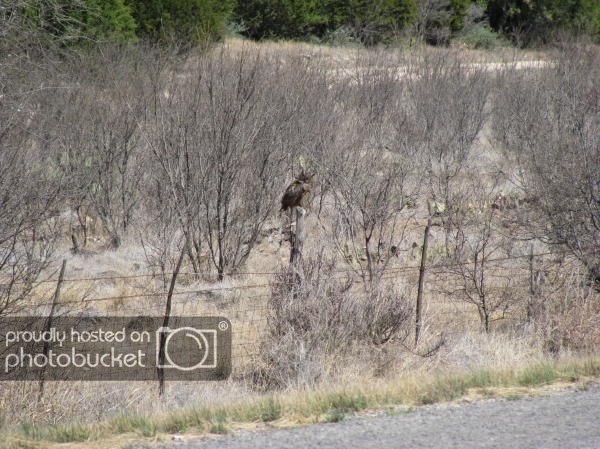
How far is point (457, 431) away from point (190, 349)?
4458mm

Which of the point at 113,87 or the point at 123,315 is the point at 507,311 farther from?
the point at 113,87

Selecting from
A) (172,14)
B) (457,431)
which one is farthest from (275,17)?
(457,431)

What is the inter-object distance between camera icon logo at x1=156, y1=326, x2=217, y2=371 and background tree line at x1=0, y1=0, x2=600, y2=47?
15.6m

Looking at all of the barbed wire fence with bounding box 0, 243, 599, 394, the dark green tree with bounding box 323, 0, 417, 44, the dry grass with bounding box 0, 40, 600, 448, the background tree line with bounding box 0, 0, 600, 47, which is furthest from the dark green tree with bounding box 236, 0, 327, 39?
the barbed wire fence with bounding box 0, 243, 599, 394

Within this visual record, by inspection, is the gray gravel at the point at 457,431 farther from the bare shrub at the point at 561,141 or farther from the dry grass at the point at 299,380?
the bare shrub at the point at 561,141

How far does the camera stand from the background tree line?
24609mm

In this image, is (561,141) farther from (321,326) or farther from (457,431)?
(457,431)

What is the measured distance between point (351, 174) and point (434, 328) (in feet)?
16.7

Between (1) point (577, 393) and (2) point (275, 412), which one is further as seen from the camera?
(1) point (577, 393)

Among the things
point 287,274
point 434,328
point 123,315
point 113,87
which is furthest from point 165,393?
point 113,87

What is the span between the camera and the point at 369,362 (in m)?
8.42

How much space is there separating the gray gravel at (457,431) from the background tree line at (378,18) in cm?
1878

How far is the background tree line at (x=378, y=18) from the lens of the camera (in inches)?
969

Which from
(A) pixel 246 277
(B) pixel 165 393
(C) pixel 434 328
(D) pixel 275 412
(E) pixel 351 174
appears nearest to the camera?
(D) pixel 275 412
